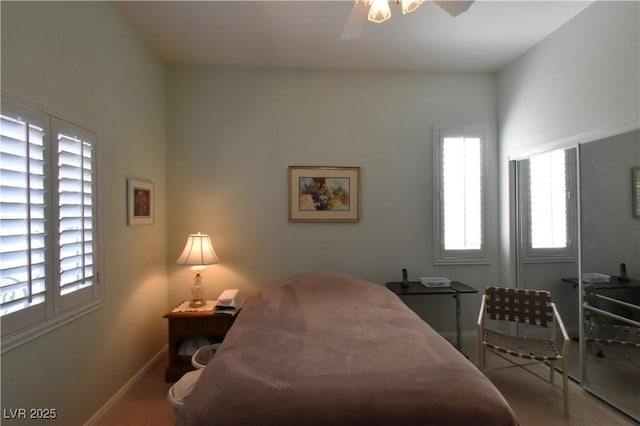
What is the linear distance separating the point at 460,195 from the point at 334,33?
211 cm

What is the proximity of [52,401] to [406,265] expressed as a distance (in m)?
2.96

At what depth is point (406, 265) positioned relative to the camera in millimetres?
3223

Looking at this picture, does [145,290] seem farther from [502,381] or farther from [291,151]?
[502,381]

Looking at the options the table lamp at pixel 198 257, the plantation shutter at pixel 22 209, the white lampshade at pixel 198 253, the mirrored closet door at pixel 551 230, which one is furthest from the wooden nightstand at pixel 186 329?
the mirrored closet door at pixel 551 230

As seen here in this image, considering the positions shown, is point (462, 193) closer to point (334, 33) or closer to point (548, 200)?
point (548, 200)

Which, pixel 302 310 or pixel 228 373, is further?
pixel 302 310

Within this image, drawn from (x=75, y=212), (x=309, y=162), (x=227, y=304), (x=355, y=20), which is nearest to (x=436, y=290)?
(x=309, y=162)

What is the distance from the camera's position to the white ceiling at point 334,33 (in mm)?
2262

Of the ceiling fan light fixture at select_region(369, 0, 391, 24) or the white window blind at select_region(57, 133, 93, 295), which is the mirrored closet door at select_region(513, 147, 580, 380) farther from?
the white window blind at select_region(57, 133, 93, 295)


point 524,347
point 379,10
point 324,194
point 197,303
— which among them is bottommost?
point 524,347

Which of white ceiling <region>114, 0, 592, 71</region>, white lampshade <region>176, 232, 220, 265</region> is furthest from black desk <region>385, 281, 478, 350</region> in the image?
white ceiling <region>114, 0, 592, 71</region>

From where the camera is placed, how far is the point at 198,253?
2.70 metres

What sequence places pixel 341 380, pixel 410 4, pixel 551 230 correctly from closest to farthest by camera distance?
pixel 341 380
pixel 410 4
pixel 551 230

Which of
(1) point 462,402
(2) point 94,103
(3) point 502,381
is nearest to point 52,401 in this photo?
(2) point 94,103
